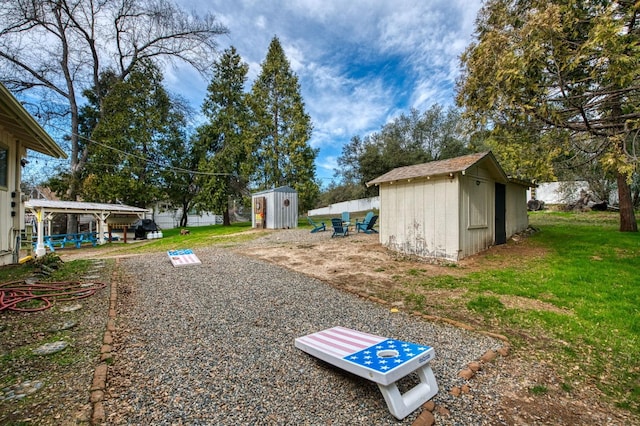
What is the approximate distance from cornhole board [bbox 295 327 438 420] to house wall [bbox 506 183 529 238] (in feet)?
30.0

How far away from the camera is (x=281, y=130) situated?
866 inches

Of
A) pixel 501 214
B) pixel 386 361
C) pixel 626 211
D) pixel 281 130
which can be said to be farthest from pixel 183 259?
pixel 281 130

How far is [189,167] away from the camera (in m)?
23.4

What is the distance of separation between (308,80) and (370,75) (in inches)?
255

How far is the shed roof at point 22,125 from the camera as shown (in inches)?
176

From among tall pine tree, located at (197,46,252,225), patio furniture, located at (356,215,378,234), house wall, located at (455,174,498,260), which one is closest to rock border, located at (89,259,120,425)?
house wall, located at (455,174,498,260)

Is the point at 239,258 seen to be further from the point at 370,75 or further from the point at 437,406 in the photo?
the point at 370,75

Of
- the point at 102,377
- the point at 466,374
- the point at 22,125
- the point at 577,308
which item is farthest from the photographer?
the point at 22,125

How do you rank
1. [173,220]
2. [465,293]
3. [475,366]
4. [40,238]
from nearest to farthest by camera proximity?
1. [475,366]
2. [465,293]
3. [40,238]
4. [173,220]

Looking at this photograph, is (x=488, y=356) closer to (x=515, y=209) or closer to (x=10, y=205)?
(x=10, y=205)

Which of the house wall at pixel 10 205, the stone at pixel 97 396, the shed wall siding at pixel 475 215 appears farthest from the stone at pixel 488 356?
the house wall at pixel 10 205

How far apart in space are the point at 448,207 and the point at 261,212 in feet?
39.9

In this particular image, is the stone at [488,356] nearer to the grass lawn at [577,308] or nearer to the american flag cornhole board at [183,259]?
the grass lawn at [577,308]

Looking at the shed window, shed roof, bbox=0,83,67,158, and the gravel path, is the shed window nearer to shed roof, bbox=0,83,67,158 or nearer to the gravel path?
the gravel path
